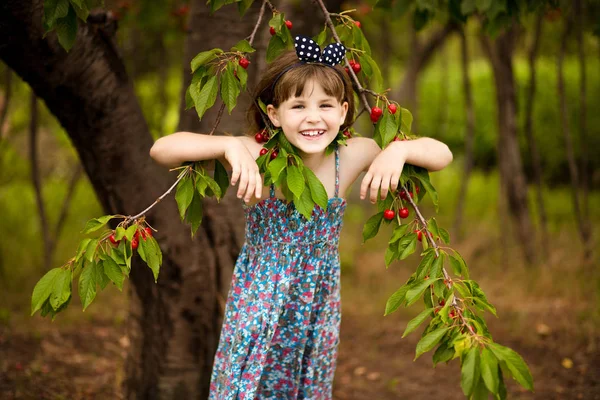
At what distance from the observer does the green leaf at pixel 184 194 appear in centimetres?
171

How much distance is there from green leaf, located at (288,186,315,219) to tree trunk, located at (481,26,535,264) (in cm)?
351

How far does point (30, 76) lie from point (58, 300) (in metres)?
1.00

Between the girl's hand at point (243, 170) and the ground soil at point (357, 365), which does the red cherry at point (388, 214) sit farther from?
the ground soil at point (357, 365)

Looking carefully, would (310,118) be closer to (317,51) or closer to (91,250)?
(317,51)

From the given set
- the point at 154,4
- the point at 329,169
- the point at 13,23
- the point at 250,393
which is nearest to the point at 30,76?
the point at 13,23

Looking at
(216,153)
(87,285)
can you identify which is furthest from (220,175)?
(87,285)

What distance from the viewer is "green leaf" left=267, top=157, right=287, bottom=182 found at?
5.46 feet

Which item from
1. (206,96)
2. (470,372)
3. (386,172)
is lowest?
(470,372)

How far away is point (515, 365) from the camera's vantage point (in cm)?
143

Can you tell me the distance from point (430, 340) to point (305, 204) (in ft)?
1.56

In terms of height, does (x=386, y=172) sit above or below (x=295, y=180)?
above

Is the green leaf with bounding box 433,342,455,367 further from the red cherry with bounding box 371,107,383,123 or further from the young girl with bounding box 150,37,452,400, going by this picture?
the red cherry with bounding box 371,107,383,123

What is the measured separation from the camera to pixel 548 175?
7980mm

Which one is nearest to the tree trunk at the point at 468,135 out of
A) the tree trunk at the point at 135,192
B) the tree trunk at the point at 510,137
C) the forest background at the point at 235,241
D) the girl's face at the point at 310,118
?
the forest background at the point at 235,241
